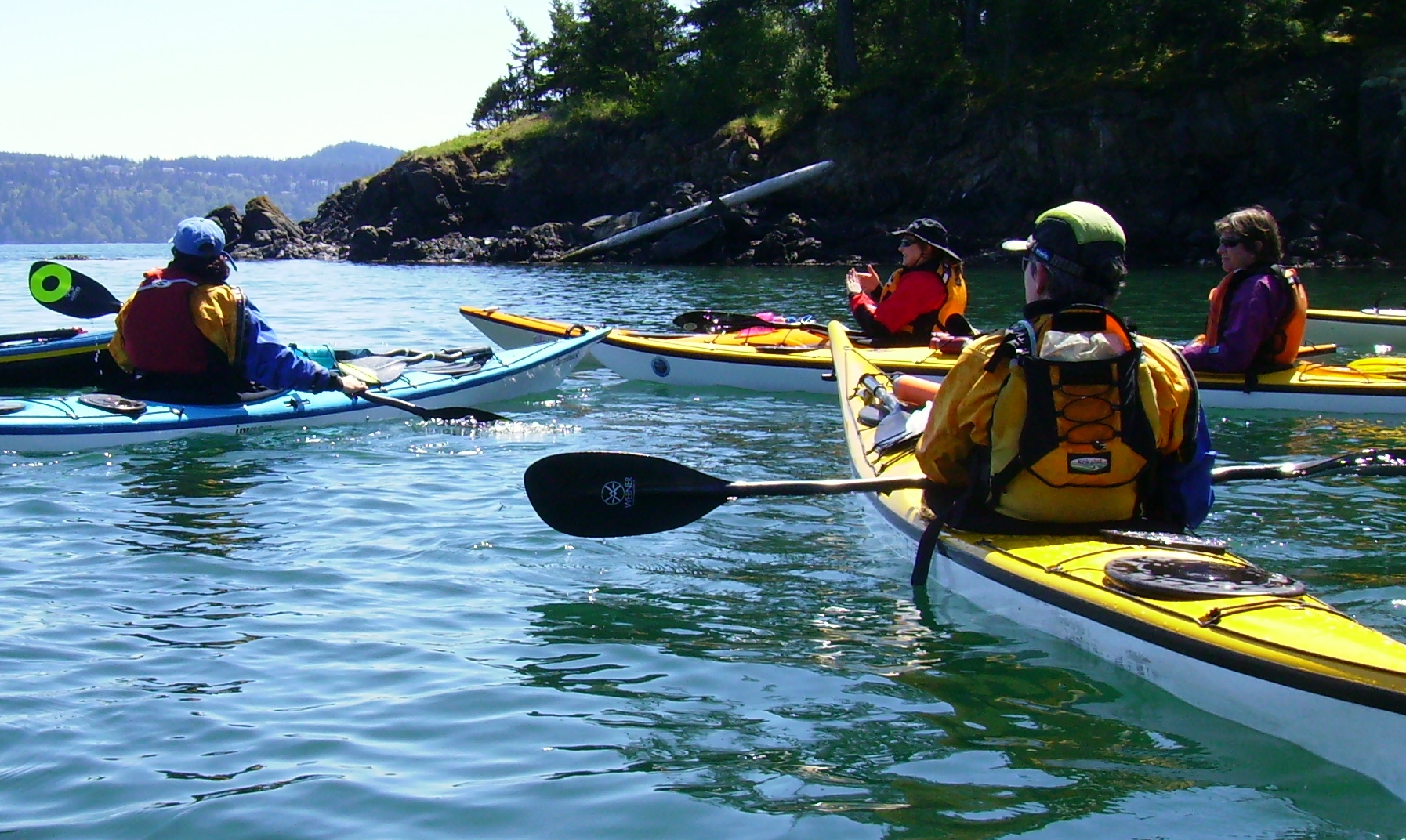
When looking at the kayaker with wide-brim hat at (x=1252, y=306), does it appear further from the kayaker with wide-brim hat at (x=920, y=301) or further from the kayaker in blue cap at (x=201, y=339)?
the kayaker in blue cap at (x=201, y=339)

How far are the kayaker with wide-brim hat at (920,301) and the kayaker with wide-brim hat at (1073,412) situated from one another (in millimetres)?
5219

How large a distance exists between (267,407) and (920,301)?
4.60m

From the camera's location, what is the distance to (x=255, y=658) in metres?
4.03

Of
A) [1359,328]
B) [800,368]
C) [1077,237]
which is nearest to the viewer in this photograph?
[1077,237]

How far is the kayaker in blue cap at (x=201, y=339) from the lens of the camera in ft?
23.4

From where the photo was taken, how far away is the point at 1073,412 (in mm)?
3844

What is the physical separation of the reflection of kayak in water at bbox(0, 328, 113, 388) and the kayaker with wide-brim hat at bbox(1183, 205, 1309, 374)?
7.55 m

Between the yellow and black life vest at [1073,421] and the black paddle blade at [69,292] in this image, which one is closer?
the yellow and black life vest at [1073,421]

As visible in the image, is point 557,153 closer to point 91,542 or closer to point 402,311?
point 402,311

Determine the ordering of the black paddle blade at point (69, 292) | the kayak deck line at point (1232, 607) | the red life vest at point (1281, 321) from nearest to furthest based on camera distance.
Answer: the kayak deck line at point (1232, 607) → the red life vest at point (1281, 321) → the black paddle blade at point (69, 292)

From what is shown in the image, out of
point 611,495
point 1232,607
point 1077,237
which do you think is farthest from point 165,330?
point 1232,607

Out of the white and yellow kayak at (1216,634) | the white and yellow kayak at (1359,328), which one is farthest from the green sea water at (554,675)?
the white and yellow kayak at (1359,328)

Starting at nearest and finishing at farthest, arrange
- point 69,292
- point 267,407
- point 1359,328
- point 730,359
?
point 267,407 → point 69,292 → point 730,359 → point 1359,328

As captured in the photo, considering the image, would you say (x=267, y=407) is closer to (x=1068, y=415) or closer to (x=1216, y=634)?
(x=1068, y=415)
